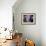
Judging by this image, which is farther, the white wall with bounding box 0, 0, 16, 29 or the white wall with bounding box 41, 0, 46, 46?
the white wall with bounding box 41, 0, 46, 46

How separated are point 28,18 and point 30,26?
0.40 metres

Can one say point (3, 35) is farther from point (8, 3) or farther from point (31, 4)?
point (31, 4)

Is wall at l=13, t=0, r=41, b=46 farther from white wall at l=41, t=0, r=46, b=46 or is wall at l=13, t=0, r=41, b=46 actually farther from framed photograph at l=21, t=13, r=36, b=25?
white wall at l=41, t=0, r=46, b=46

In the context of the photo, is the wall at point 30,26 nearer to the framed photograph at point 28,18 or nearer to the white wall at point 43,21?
the framed photograph at point 28,18

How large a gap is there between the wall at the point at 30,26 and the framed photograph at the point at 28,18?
0.15 m

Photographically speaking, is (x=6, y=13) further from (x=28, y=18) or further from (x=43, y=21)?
(x=43, y=21)

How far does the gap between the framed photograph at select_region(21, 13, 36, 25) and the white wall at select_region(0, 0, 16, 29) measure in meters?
1.43

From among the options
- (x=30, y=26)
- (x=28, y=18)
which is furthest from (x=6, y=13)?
(x=30, y=26)

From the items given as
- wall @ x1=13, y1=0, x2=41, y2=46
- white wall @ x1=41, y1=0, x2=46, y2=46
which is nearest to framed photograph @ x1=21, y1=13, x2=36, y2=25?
wall @ x1=13, y1=0, x2=41, y2=46

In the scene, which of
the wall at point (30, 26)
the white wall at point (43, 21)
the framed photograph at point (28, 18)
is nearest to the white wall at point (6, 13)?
the wall at point (30, 26)

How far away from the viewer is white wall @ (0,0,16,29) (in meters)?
4.60

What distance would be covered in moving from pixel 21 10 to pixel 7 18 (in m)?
1.51

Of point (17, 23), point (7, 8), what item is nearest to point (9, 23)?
point (7, 8)

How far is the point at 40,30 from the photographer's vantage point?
19.8 feet
